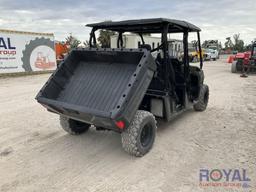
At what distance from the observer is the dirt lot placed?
2.96 metres

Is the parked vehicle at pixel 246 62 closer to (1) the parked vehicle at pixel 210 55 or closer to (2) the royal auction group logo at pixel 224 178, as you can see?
(1) the parked vehicle at pixel 210 55

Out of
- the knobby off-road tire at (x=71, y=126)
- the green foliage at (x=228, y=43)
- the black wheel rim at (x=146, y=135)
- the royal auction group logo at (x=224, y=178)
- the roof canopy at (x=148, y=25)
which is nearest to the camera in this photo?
the royal auction group logo at (x=224, y=178)

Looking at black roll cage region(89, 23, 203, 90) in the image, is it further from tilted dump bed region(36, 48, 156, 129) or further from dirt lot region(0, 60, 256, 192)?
dirt lot region(0, 60, 256, 192)

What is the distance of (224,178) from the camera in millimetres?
3057

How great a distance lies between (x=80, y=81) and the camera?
4109mm

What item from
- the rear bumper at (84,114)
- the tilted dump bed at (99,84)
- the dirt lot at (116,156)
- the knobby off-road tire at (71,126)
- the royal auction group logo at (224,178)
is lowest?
the royal auction group logo at (224,178)

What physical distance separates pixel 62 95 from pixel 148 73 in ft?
5.18

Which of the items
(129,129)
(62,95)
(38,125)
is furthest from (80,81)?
(38,125)

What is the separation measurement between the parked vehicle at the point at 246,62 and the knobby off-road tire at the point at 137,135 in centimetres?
1292

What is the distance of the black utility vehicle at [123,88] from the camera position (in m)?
3.17

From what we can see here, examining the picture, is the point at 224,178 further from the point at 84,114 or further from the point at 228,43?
the point at 228,43

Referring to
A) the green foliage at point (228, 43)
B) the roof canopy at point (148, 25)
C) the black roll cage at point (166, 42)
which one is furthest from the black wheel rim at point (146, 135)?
the green foliage at point (228, 43)

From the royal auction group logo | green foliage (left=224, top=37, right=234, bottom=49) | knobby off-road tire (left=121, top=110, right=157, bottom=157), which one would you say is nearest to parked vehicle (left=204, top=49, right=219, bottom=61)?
green foliage (left=224, top=37, right=234, bottom=49)

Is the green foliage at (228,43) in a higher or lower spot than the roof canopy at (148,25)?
higher
